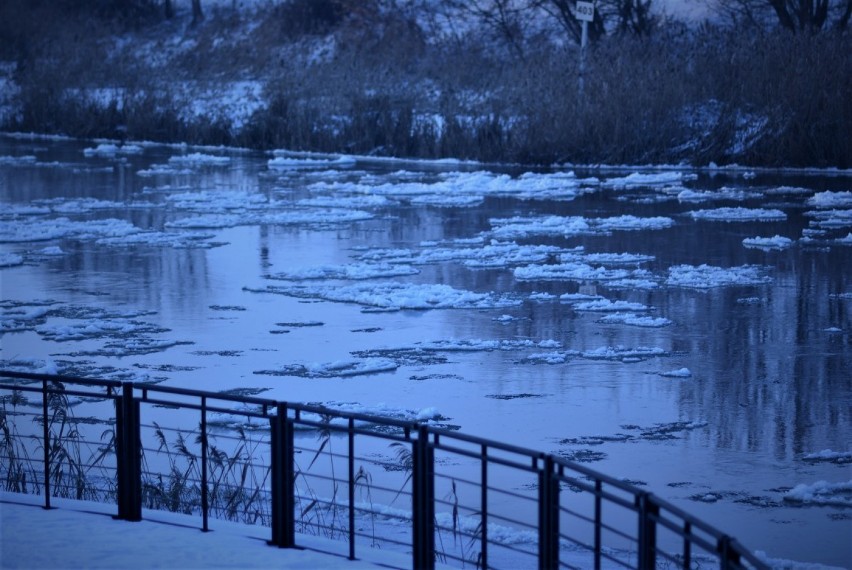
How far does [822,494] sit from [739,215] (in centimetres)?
1244

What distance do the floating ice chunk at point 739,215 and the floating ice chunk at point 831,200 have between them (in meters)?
1.16

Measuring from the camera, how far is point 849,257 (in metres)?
15.3

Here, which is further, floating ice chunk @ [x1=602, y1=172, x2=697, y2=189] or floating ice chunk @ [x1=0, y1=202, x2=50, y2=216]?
floating ice chunk @ [x1=602, y1=172, x2=697, y2=189]

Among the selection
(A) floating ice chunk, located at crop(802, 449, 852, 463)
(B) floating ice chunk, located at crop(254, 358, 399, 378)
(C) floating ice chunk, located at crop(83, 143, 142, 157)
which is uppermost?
(C) floating ice chunk, located at crop(83, 143, 142, 157)

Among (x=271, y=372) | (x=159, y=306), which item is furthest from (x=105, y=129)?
(x=271, y=372)

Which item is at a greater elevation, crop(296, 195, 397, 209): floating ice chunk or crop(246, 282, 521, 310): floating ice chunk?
crop(296, 195, 397, 209): floating ice chunk

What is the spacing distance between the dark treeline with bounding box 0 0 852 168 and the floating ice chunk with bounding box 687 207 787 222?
6.81m

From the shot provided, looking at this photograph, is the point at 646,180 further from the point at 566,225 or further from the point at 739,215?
the point at 566,225

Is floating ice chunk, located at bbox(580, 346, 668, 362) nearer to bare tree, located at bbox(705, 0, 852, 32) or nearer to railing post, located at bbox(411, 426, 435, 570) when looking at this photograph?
railing post, located at bbox(411, 426, 435, 570)

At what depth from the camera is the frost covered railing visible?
15.6ft

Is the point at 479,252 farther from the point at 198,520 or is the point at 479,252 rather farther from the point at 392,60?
the point at 392,60

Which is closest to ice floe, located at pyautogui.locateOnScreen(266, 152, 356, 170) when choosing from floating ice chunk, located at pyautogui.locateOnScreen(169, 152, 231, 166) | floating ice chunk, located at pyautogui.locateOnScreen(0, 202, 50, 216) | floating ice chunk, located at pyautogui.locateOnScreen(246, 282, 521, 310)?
floating ice chunk, located at pyautogui.locateOnScreen(169, 152, 231, 166)

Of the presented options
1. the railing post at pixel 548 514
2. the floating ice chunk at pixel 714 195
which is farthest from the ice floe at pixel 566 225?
the railing post at pixel 548 514

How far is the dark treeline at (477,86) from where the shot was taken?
88.6 feet
